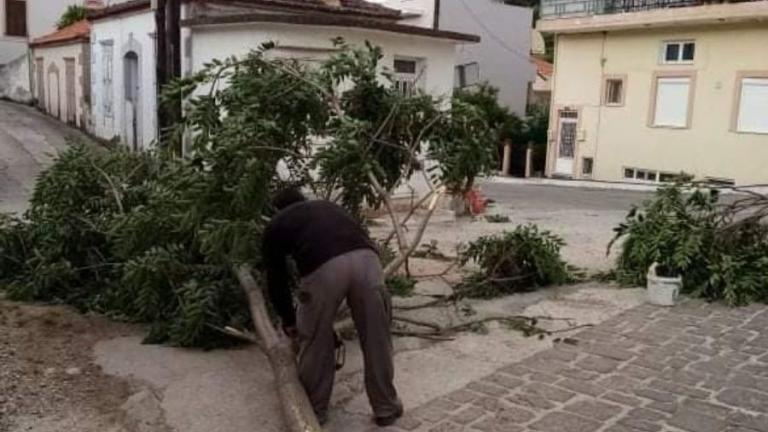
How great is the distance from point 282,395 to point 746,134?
2050 cm

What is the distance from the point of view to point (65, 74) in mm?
23234

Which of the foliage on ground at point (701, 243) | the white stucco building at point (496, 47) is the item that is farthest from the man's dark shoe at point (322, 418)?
the white stucco building at point (496, 47)

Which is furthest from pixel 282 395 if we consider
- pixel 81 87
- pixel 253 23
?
pixel 81 87

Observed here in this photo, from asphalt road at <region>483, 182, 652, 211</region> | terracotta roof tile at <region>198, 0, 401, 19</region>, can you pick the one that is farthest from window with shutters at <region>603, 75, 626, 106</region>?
terracotta roof tile at <region>198, 0, 401, 19</region>

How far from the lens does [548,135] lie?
92.3 ft

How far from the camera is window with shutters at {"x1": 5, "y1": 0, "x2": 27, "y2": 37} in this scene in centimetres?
3170

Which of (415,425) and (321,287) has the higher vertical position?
(321,287)

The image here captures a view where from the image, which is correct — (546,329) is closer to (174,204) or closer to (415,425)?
(415,425)

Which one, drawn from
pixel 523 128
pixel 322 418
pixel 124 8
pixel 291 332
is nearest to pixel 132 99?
pixel 124 8

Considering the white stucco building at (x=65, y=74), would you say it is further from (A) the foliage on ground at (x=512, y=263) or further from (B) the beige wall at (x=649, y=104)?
(A) the foliage on ground at (x=512, y=263)

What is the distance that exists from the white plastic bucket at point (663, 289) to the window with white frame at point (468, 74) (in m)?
22.2

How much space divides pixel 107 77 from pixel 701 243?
595 inches

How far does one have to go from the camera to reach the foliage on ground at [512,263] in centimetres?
757

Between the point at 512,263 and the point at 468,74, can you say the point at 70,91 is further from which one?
the point at 512,263
